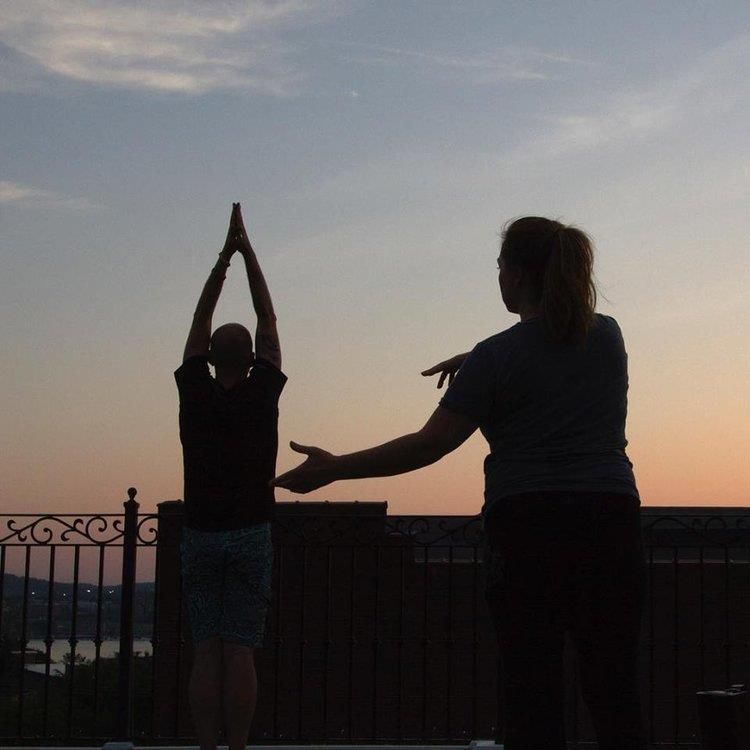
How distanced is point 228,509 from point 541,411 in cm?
189

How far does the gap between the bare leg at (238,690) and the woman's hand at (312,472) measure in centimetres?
185

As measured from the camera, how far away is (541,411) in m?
2.85

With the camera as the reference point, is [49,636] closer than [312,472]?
No

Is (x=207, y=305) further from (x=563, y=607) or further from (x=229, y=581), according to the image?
(x=563, y=607)

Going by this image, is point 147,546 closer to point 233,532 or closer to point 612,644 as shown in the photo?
point 233,532

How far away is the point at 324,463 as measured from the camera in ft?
9.41

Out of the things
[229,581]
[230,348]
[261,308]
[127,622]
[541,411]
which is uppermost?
[261,308]

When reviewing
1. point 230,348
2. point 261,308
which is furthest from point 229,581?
point 261,308

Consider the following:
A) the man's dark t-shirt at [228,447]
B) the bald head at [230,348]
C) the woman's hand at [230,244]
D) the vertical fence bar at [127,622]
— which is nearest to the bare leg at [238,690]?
the man's dark t-shirt at [228,447]

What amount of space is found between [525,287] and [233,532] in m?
1.89

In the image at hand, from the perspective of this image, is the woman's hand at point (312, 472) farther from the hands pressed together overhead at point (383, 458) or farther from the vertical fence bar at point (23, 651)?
the vertical fence bar at point (23, 651)

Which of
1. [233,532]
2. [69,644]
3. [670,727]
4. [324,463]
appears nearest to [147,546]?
[69,644]

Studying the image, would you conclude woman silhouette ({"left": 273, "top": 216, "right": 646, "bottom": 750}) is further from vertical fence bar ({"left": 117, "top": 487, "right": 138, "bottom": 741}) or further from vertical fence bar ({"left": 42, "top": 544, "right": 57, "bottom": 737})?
vertical fence bar ({"left": 42, "top": 544, "right": 57, "bottom": 737})

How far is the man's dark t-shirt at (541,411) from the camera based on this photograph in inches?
111
